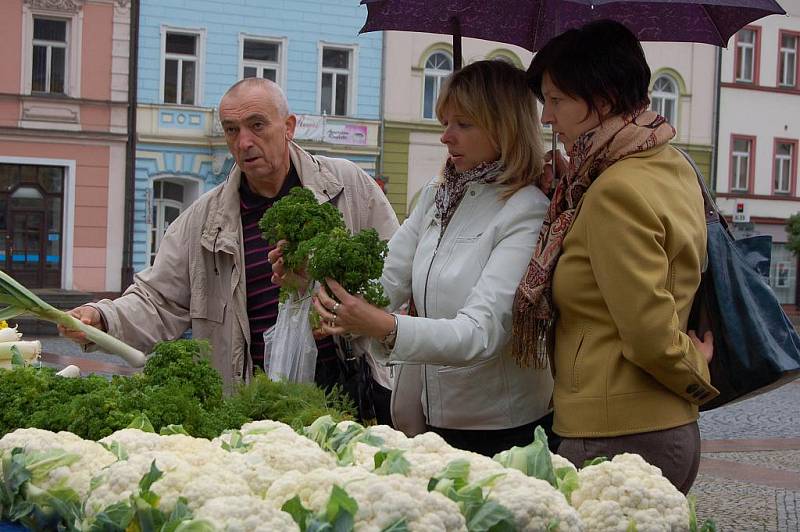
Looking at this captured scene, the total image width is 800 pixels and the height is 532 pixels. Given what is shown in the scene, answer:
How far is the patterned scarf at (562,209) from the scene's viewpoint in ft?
8.80

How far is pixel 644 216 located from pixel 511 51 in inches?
969

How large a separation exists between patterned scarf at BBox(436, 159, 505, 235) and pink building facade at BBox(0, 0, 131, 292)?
2212 centimetres

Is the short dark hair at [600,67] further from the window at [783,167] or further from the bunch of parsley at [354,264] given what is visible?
the window at [783,167]

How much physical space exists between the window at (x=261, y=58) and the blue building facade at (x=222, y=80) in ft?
0.08

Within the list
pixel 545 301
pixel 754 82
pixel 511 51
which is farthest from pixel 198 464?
pixel 754 82

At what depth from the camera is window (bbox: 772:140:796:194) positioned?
3097 cm

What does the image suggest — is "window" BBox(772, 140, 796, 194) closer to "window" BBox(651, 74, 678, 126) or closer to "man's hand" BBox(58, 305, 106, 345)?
"window" BBox(651, 74, 678, 126)

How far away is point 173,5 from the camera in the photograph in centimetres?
2477

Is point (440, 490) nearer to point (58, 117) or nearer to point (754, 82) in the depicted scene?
point (58, 117)

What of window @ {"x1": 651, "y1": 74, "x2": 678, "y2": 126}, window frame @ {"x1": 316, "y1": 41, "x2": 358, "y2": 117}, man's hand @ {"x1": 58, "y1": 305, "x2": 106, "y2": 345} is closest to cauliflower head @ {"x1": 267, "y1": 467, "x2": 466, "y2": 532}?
man's hand @ {"x1": 58, "y1": 305, "x2": 106, "y2": 345}

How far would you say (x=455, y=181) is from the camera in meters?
3.12

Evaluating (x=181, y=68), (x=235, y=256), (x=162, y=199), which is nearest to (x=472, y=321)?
(x=235, y=256)

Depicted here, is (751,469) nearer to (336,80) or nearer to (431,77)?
(336,80)

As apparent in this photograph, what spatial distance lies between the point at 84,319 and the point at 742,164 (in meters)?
29.3
